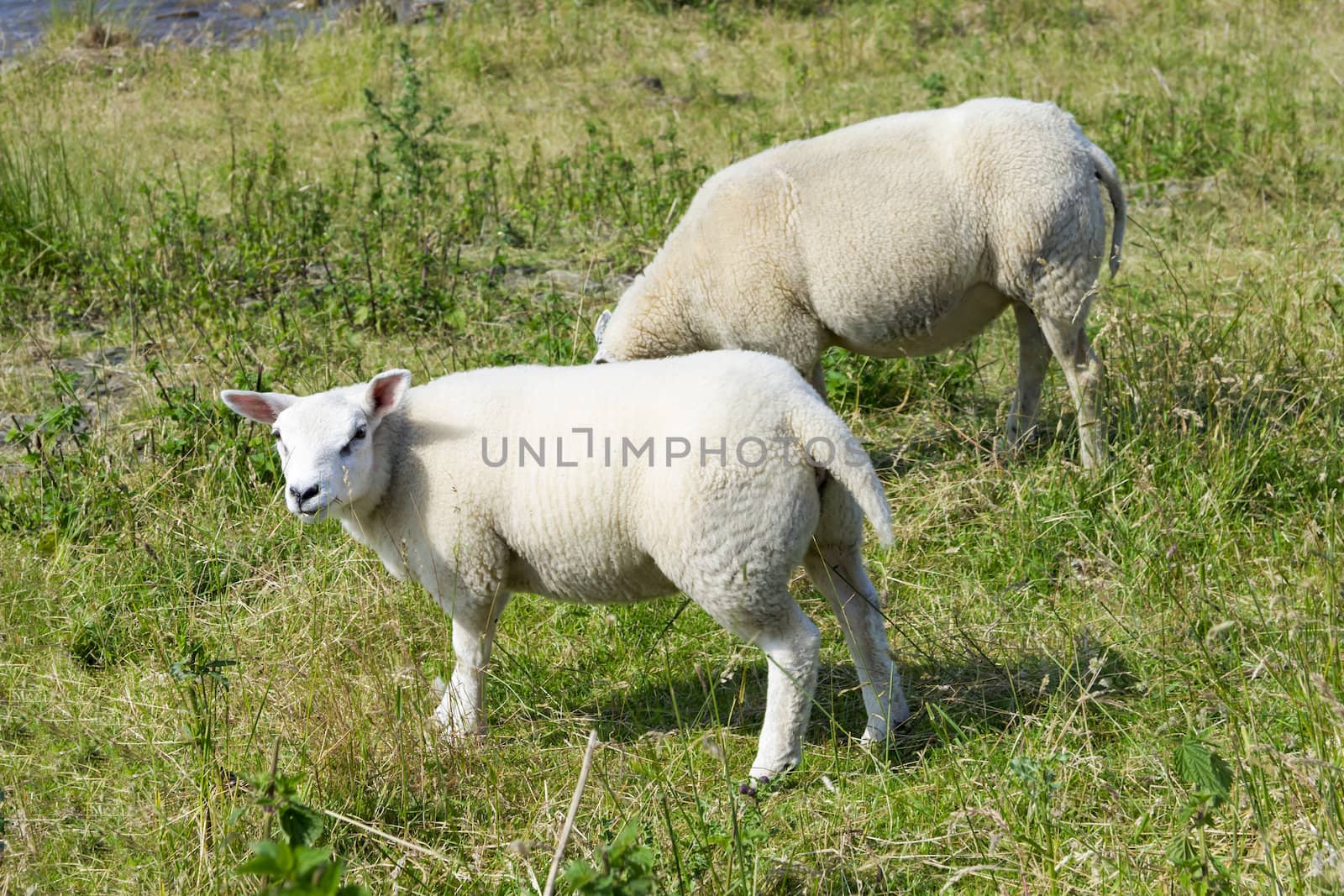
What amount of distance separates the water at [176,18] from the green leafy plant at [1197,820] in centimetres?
1134

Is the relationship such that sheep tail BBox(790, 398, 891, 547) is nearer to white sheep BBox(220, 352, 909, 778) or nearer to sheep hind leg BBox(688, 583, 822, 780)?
white sheep BBox(220, 352, 909, 778)

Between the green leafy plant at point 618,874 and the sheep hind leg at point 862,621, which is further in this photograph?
the sheep hind leg at point 862,621

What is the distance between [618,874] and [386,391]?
168cm

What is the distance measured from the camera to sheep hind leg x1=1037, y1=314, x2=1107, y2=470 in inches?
187

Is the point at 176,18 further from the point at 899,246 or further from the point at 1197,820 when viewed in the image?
the point at 1197,820

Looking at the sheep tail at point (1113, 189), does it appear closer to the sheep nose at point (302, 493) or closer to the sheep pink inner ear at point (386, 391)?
the sheep pink inner ear at point (386, 391)

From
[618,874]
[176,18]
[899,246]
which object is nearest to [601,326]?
[899,246]

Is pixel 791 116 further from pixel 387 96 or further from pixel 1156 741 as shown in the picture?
pixel 1156 741

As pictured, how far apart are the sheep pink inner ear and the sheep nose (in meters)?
0.28

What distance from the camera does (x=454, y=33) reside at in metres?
11.5

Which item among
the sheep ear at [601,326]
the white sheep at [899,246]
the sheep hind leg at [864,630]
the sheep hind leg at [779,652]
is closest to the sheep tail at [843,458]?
the sheep hind leg at [779,652]

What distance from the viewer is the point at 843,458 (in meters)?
3.04

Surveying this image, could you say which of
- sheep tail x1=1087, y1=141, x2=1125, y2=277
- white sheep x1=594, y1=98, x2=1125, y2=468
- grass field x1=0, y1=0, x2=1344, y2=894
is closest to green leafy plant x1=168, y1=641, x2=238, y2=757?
grass field x1=0, y1=0, x2=1344, y2=894

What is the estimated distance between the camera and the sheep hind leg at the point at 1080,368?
476cm
